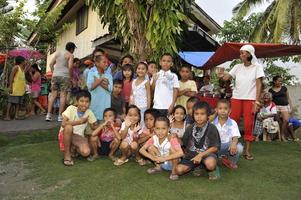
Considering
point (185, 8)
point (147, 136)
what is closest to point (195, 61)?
point (185, 8)

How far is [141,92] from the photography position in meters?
6.78

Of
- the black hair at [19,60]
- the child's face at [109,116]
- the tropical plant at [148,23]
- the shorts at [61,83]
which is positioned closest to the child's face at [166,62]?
the child's face at [109,116]

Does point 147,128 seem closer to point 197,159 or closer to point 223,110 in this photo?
point 223,110

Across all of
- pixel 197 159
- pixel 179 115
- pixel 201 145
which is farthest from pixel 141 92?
pixel 197 159

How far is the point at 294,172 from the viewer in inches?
232

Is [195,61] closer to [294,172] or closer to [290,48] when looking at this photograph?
[290,48]

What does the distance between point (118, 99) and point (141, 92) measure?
1.77ft

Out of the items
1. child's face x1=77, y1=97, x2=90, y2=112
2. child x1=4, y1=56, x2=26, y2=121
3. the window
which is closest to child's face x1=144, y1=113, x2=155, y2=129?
child's face x1=77, y1=97, x2=90, y2=112

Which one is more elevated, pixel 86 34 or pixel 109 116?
pixel 86 34

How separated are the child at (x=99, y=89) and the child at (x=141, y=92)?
41 cm

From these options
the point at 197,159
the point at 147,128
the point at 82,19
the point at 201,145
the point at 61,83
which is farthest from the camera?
the point at 82,19

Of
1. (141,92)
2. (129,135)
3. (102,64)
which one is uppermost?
(102,64)

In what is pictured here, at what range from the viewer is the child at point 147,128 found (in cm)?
610

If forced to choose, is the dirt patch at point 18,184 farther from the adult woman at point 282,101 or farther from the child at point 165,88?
the adult woman at point 282,101
